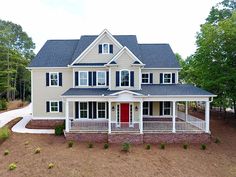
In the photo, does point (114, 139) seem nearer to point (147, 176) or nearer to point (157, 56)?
point (147, 176)

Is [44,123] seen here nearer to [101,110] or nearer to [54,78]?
[54,78]

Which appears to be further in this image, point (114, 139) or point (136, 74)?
point (136, 74)

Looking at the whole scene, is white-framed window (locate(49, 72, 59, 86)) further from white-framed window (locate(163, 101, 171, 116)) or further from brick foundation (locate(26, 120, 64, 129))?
white-framed window (locate(163, 101, 171, 116))

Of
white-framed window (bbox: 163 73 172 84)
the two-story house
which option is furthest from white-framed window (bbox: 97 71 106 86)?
white-framed window (bbox: 163 73 172 84)

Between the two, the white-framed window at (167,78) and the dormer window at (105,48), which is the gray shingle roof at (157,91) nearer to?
the white-framed window at (167,78)

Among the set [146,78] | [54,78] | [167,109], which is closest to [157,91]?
[167,109]

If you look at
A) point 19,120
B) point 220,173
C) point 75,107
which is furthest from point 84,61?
point 220,173
